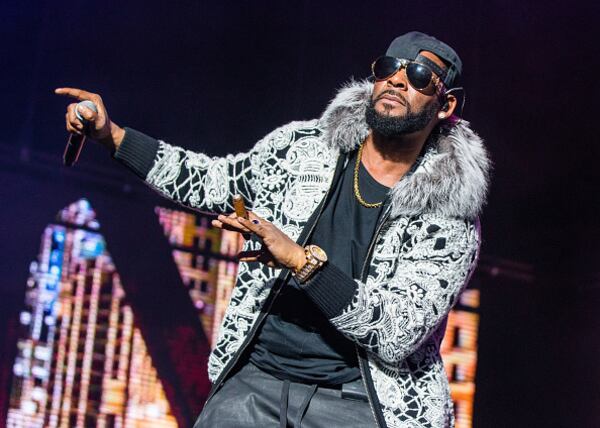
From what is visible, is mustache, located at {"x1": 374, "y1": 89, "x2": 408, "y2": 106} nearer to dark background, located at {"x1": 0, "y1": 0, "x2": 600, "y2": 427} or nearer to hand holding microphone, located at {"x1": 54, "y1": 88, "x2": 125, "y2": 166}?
hand holding microphone, located at {"x1": 54, "y1": 88, "x2": 125, "y2": 166}

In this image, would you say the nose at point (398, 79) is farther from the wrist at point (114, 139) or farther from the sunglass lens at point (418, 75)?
the wrist at point (114, 139)

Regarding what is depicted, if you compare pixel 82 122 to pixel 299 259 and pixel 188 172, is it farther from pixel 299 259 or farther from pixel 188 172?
pixel 299 259

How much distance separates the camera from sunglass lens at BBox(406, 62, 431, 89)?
8.94ft

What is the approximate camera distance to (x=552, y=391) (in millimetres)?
5008

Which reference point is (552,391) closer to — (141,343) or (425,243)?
(141,343)

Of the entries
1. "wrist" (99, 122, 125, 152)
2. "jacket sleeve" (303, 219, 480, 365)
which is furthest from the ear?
"wrist" (99, 122, 125, 152)

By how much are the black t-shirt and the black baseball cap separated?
20.4 inches

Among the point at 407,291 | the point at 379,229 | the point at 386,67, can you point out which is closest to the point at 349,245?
the point at 379,229

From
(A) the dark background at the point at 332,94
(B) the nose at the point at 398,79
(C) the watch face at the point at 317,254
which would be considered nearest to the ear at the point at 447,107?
(B) the nose at the point at 398,79

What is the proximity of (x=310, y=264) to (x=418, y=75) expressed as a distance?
80 centimetres

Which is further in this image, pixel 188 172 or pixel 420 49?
pixel 420 49

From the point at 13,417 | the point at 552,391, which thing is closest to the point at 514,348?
the point at 552,391

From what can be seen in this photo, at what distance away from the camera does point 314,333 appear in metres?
2.45

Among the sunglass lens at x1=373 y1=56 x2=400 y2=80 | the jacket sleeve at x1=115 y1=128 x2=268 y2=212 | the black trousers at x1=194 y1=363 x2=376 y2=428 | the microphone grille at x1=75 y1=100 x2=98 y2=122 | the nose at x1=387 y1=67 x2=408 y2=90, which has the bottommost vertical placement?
the black trousers at x1=194 y1=363 x2=376 y2=428
